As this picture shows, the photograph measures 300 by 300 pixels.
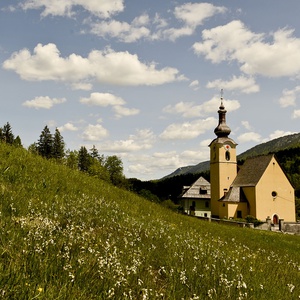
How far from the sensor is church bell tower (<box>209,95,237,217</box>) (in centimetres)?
6431

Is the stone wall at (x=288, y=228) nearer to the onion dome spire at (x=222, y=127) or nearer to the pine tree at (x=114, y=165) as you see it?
the onion dome spire at (x=222, y=127)

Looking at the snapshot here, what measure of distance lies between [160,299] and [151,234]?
152 inches

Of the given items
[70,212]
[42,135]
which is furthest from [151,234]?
[42,135]

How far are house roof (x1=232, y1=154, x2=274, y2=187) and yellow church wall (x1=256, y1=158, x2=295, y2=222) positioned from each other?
79 cm

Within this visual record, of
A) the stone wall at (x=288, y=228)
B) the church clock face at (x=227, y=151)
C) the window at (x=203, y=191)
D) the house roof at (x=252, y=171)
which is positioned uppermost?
the church clock face at (x=227, y=151)

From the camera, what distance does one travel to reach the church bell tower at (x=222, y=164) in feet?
211

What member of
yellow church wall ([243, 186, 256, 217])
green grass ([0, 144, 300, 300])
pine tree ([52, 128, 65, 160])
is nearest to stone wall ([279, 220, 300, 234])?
yellow church wall ([243, 186, 256, 217])

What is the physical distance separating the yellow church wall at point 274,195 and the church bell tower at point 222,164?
7521 millimetres

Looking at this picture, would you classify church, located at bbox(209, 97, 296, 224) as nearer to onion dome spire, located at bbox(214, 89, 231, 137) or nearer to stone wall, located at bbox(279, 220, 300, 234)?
onion dome spire, located at bbox(214, 89, 231, 137)

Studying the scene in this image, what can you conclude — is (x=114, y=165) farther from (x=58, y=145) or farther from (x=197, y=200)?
(x=197, y=200)

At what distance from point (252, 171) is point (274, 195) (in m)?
5.73

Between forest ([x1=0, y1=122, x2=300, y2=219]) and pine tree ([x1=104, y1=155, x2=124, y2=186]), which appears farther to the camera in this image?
pine tree ([x1=104, y1=155, x2=124, y2=186])

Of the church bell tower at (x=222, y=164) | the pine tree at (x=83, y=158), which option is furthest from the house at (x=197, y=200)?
the pine tree at (x=83, y=158)

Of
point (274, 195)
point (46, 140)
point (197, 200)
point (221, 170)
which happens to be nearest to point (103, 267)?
point (274, 195)
